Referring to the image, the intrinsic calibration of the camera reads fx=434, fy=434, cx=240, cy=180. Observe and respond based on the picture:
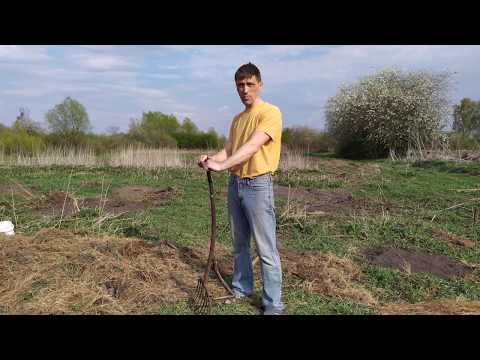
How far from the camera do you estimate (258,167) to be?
2994mm

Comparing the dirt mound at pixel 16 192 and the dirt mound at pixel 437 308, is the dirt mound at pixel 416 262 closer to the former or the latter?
the dirt mound at pixel 437 308

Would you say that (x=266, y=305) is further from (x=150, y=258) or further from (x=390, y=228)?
(x=390, y=228)

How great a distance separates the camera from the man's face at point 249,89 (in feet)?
9.80

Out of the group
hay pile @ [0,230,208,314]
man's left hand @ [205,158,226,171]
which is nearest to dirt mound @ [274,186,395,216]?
hay pile @ [0,230,208,314]

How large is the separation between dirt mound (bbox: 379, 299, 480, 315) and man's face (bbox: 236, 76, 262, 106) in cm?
188

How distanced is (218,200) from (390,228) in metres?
3.14

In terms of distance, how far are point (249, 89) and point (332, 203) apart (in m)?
4.70

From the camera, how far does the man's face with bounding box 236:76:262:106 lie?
2.99 meters

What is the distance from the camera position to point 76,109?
20125 mm

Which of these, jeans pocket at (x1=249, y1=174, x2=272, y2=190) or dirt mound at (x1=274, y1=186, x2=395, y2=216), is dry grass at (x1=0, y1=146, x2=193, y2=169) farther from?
jeans pocket at (x1=249, y1=174, x2=272, y2=190)

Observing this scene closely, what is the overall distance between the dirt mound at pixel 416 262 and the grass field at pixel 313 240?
12 mm

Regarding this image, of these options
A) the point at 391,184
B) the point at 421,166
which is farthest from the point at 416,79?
the point at 391,184

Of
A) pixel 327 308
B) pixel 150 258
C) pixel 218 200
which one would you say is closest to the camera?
pixel 327 308

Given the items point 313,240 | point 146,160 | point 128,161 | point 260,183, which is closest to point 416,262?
point 313,240
